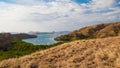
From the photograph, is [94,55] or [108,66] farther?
[94,55]

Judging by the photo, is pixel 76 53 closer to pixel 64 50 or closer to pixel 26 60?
pixel 64 50

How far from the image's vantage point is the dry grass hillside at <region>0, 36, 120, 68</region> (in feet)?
43.7

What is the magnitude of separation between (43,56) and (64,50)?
147cm

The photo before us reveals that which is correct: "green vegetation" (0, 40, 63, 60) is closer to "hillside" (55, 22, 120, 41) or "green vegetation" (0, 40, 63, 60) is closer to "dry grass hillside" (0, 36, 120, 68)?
"dry grass hillside" (0, 36, 120, 68)

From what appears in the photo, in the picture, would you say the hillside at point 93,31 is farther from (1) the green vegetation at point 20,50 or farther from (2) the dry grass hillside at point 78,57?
(2) the dry grass hillside at point 78,57

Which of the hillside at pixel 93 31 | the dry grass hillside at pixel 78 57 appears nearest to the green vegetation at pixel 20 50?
the dry grass hillside at pixel 78 57

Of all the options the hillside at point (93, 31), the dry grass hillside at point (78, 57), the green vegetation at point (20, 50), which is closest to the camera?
the dry grass hillside at point (78, 57)

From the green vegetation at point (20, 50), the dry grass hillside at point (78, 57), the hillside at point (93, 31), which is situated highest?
the dry grass hillside at point (78, 57)

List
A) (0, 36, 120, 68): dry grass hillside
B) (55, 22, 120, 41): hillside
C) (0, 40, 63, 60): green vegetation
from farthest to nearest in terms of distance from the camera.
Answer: (55, 22, 120, 41): hillside, (0, 40, 63, 60): green vegetation, (0, 36, 120, 68): dry grass hillside

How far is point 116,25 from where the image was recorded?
9950 cm

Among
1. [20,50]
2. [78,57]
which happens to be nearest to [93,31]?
[20,50]

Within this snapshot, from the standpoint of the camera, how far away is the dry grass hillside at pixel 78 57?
1332cm

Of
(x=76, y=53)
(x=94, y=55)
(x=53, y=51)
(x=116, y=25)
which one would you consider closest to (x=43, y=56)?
(x=53, y=51)

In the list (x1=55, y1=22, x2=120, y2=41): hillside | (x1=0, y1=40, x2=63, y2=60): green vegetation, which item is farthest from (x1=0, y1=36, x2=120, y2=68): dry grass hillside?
(x1=55, y1=22, x2=120, y2=41): hillside
